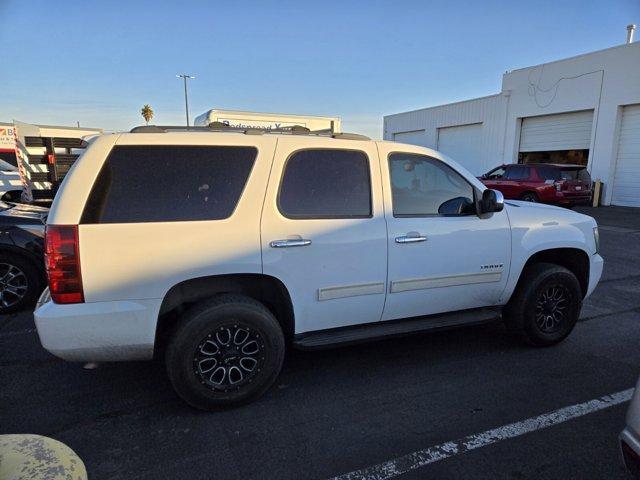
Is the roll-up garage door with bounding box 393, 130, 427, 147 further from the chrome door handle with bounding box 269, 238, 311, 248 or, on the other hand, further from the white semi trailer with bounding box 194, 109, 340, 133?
the chrome door handle with bounding box 269, 238, 311, 248

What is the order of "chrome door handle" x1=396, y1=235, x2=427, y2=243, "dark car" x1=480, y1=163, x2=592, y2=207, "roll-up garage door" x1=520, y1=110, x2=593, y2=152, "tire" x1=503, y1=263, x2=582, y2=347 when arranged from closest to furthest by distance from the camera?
"chrome door handle" x1=396, y1=235, x2=427, y2=243 → "tire" x1=503, y1=263, x2=582, y2=347 → "dark car" x1=480, y1=163, x2=592, y2=207 → "roll-up garage door" x1=520, y1=110, x2=593, y2=152

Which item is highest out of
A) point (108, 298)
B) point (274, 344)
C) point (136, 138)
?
point (136, 138)

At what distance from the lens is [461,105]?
23.7m

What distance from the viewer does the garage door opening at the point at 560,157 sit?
1867 centimetres

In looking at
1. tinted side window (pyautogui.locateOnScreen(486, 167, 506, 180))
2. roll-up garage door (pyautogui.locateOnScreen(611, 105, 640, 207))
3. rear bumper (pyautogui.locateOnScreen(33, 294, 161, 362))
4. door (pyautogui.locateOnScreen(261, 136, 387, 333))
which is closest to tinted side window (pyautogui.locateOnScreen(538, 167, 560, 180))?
tinted side window (pyautogui.locateOnScreen(486, 167, 506, 180))

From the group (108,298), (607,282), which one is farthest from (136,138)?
(607,282)

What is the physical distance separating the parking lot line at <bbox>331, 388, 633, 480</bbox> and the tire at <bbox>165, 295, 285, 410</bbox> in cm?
94

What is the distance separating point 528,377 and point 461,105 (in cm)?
2265

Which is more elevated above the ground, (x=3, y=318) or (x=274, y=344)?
(x=274, y=344)

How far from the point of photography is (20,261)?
4.97 meters

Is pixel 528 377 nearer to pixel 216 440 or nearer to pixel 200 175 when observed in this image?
pixel 216 440

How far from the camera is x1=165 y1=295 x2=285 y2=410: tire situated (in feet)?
9.34

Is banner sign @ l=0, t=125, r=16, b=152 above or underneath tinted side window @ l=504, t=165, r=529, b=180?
above

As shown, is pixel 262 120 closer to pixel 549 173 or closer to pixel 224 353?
pixel 224 353
